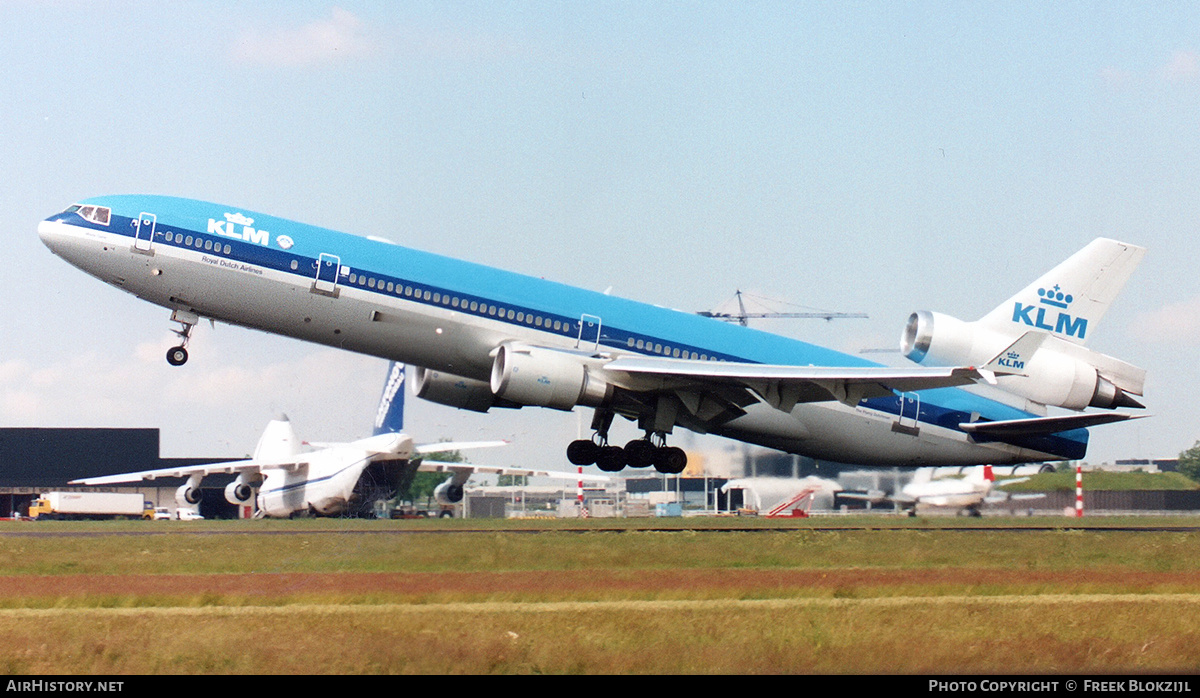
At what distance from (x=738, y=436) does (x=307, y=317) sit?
40.6 ft

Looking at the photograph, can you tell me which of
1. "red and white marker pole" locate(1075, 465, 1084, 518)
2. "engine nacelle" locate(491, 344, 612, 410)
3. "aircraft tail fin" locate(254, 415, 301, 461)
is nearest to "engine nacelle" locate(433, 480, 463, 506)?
"aircraft tail fin" locate(254, 415, 301, 461)

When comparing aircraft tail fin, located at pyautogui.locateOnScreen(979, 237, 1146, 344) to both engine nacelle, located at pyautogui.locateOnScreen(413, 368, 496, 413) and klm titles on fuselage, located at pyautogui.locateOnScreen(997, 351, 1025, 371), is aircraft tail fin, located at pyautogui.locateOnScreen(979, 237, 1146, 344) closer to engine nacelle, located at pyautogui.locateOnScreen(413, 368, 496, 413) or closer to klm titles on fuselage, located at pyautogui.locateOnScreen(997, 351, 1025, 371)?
klm titles on fuselage, located at pyautogui.locateOnScreen(997, 351, 1025, 371)

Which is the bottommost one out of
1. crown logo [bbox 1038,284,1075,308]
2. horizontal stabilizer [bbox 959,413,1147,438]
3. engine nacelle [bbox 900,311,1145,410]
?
horizontal stabilizer [bbox 959,413,1147,438]

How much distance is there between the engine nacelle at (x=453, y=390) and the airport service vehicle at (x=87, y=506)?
42.6m

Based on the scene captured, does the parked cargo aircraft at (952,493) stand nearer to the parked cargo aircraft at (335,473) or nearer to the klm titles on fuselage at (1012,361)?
the klm titles on fuselage at (1012,361)

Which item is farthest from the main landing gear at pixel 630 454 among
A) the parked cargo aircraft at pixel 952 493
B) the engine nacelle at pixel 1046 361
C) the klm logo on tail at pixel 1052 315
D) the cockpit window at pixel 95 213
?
the cockpit window at pixel 95 213

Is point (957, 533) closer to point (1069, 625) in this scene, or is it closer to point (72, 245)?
point (1069, 625)

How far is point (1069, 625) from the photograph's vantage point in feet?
53.0

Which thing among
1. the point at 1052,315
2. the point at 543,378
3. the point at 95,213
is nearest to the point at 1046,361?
the point at 1052,315

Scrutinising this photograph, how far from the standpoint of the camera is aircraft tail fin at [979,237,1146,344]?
3675 centimetres

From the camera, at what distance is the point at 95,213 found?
95.9 ft

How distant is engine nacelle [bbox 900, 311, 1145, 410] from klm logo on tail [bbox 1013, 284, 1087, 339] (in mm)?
451

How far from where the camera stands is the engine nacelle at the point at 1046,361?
35531 mm

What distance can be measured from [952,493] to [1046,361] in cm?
765
